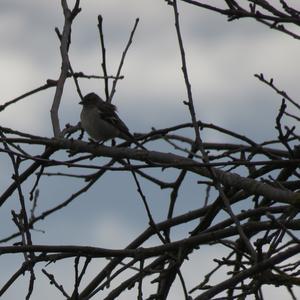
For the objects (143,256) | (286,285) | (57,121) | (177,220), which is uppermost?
(57,121)

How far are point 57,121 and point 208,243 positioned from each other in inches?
48.1

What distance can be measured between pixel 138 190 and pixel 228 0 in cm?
108

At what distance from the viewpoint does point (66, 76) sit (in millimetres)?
4934

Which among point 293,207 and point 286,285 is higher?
point 293,207

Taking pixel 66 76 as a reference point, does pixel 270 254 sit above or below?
below

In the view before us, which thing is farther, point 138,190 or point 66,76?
point 66,76

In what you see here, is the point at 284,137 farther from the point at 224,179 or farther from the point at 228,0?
the point at 228,0

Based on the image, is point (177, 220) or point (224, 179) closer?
point (224, 179)

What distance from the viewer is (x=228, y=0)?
3236 millimetres

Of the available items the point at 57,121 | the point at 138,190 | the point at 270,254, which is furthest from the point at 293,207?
the point at 57,121

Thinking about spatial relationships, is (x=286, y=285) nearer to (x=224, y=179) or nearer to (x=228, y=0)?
(x=224, y=179)

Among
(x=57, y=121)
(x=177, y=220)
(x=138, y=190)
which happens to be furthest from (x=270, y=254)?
(x=57, y=121)

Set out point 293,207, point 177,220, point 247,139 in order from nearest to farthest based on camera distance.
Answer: point 293,207
point 247,139
point 177,220

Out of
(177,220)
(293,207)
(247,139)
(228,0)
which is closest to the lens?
(228,0)
